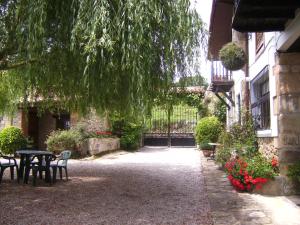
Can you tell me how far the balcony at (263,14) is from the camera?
5.14 meters

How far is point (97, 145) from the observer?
1480cm

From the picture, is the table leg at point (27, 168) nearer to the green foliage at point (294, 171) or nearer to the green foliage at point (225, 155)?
the green foliage at point (225, 155)

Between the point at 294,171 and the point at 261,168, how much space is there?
0.56 m

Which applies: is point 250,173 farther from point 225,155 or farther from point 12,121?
point 12,121

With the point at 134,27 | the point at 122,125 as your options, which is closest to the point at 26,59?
the point at 134,27

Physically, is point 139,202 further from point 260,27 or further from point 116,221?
point 260,27

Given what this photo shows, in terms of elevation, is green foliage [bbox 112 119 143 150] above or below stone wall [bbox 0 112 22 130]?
below

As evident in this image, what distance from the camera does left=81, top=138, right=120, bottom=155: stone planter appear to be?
1443cm

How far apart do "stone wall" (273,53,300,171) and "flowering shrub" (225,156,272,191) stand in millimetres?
474

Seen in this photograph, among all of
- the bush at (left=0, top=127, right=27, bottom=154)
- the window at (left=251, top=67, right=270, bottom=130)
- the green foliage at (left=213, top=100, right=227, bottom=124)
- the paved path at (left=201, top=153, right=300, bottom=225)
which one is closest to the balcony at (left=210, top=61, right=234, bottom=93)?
the green foliage at (left=213, top=100, right=227, bottom=124)

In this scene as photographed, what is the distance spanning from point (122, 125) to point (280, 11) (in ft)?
43.0

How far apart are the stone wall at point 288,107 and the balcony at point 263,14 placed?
0.70 metres

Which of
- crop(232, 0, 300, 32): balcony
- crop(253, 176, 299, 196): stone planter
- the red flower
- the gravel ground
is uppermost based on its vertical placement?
crop(232, 0, 300, 32): balcony

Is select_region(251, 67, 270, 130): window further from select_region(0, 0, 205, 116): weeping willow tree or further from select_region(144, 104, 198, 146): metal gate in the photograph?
select_region(144, 104, 198, 146): metal gate
